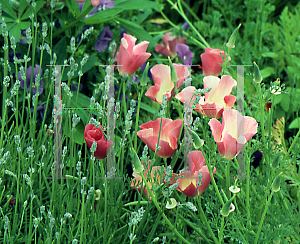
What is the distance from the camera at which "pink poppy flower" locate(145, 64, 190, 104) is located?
0.75m

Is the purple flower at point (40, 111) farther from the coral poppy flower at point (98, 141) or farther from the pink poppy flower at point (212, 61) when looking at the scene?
the pink poppy flower at point (212, 61)

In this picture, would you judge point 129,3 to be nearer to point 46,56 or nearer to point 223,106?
point 46,56

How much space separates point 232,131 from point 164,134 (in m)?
0.13

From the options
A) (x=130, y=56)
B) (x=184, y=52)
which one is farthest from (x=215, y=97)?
(x=184, y=52)

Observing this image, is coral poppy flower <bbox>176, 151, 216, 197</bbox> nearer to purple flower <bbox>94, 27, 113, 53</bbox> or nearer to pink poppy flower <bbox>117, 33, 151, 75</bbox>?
pink poppy flower <bbox>117, 33, 151, 75</bbox>

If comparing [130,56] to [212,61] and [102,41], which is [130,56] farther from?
[102,41]

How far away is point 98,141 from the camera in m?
→ 0.63

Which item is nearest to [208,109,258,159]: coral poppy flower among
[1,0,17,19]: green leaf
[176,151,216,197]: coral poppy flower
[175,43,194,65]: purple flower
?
[176,151,216,197]: coral poppy flower

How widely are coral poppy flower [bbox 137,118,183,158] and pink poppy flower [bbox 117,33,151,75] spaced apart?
0.16 meters

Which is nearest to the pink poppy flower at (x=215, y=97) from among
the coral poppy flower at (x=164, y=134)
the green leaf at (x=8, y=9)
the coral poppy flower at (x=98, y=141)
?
the coral poppy flower at (x=164, y=134)

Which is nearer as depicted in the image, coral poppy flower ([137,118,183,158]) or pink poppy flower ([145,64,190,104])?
coral poppy flower ([137,118,183,158])

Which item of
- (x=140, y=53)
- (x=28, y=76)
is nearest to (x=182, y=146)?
(x=140, y=53)

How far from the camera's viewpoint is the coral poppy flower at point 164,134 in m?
0.63

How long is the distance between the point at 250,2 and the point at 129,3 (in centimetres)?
86
